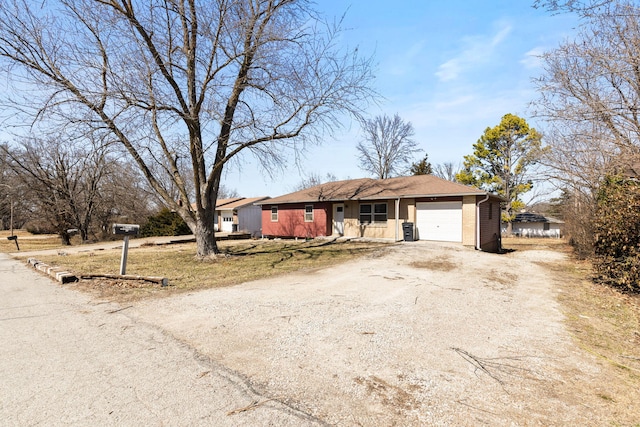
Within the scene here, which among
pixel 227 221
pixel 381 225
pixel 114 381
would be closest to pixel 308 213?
pixel 381 225

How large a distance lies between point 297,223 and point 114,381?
18.5m

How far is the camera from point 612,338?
14.7 ft

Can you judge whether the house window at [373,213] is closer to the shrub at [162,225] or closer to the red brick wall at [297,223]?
Answer: the red brick wall at [297,223]

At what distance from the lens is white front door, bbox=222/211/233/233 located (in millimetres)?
31078

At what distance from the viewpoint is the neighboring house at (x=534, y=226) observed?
4034 cm

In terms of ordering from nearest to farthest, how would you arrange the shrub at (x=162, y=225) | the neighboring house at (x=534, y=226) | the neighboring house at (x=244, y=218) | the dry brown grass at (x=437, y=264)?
the dry brown grass at (x=437, y=264)
the neighboring house at (x=244, y=218)
the shrub at (x=162, y=225)
the neighboring house at (x=534, y=226)

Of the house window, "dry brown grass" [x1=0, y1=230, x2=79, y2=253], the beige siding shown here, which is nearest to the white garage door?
the beige siding

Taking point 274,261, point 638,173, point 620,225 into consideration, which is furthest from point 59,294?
point 638,173

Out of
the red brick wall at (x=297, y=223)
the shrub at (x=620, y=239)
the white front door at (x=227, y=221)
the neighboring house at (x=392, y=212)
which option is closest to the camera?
the shrub at (x=620, y=239)

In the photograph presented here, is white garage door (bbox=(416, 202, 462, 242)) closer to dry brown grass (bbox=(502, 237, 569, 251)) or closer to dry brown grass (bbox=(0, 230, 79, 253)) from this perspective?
dry brown grass (bbox=(502, 237, 569, 251))

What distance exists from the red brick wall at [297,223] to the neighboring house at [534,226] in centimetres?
3035

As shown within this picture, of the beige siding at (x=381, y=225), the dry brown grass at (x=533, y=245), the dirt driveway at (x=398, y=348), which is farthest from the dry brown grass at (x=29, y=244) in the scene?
the dry brown grass at (x=533, y=245)

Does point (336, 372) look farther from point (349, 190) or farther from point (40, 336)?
point (349, 190)

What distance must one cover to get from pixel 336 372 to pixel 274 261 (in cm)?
851
